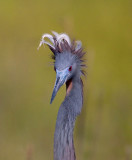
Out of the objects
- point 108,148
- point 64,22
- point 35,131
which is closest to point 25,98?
point 35,131

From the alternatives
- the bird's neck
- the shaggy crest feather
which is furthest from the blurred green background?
the shaggy crest feather

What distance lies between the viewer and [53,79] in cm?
884

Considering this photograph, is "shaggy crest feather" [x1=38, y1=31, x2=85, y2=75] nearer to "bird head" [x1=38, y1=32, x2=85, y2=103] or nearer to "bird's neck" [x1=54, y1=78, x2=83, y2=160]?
"bird head" [x1=38, y1=32, x2=85, y2=103]

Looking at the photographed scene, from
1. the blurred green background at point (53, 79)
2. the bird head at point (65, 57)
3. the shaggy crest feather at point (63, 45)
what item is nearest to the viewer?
the bird head at point (65, 57)

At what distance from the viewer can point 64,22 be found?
16.0 feet

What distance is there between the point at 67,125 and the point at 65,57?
40 cm

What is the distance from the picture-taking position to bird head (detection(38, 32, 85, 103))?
4000 millimetres

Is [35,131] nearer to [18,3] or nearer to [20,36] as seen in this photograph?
[20,36]

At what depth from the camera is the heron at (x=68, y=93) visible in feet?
13.1

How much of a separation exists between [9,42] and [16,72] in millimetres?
1142

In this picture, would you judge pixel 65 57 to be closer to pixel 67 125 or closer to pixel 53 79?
pixel 67 125

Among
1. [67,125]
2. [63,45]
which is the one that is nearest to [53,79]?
[63,45]

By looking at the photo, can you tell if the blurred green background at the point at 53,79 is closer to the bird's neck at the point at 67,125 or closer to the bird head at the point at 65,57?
the bird's neck at the point at 67,125

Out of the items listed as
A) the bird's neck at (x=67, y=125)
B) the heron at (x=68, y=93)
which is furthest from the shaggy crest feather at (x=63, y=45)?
the bird's neck at (x=67, y=125)
